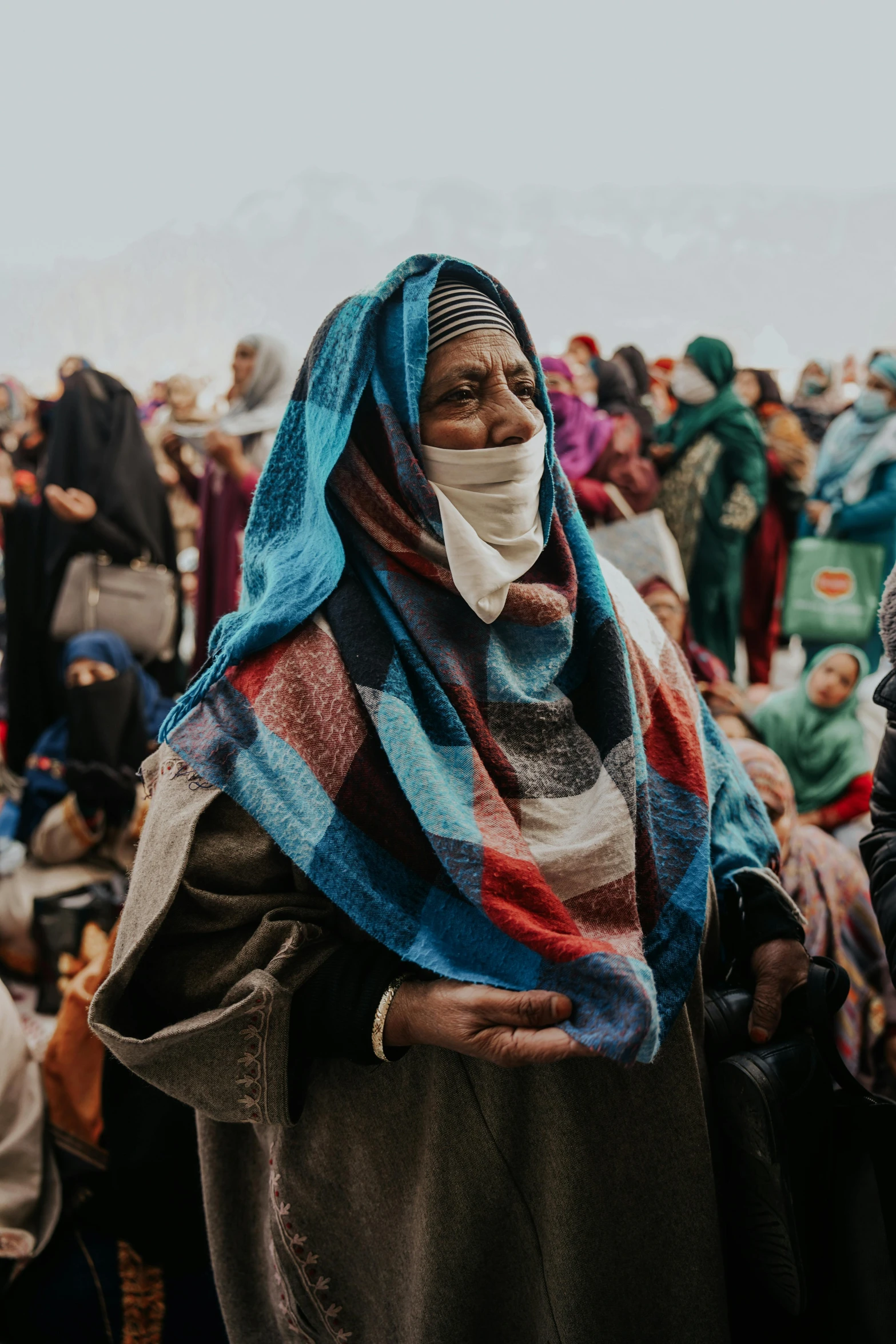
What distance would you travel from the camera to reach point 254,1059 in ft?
3.69

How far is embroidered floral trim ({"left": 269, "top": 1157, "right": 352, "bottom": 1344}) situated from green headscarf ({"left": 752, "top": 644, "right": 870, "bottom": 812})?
2.53 meters

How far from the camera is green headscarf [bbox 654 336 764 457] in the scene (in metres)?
5.01

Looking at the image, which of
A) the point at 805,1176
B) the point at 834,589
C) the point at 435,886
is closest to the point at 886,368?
the point at 834,589

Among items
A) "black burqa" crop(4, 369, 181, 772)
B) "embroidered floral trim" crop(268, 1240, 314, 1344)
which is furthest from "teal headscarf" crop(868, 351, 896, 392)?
"embroidered floral trim" crop(268, 1240, 314, 1344)

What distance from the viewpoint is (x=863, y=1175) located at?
1.26m

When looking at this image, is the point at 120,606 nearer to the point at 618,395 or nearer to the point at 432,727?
the point at 432,727

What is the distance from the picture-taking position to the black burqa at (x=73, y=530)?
4.54 m

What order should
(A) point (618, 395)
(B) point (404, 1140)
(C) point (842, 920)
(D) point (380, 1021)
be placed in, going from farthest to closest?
(A) point (618, 395), (C) point (842, 920), (B) point (404, 1140), (D) point (380, 1021)

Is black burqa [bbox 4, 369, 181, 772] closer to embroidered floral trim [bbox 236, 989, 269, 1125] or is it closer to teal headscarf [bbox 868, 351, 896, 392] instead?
embroidered floral trim [bbox 236, 989, 269, 1125]

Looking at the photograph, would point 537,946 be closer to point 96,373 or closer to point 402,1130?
point 402,1130

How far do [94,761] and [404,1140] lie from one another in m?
2.64

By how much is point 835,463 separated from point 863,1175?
17.6 ft

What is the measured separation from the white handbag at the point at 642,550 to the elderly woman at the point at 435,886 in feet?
7.07

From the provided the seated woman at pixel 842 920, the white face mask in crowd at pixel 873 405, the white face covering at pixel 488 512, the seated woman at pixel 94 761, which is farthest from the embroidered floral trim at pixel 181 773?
the white face mask in crowd at pixel 873 405
